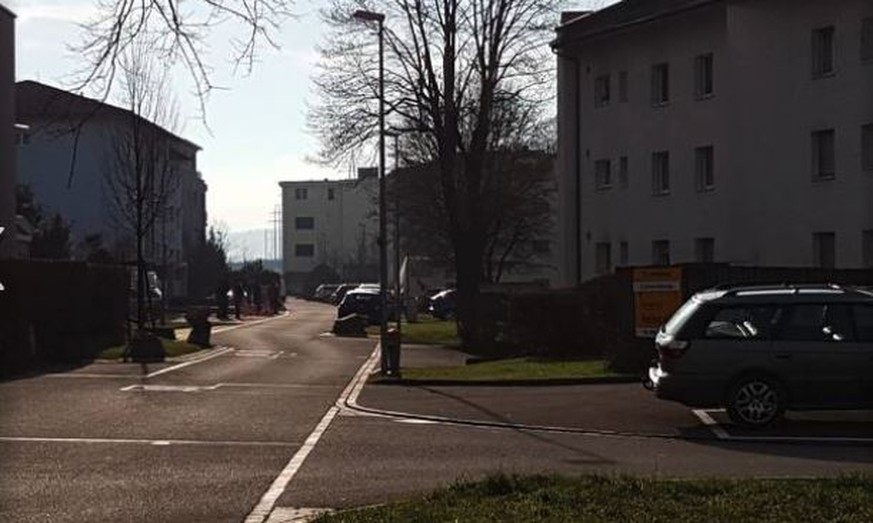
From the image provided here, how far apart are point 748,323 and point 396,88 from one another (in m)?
31.1

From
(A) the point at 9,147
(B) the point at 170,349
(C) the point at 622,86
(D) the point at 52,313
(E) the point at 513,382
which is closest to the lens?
(E) the point at 513,382

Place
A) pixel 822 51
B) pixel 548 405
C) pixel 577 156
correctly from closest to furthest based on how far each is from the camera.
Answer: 1. pixel 548 405
2. pixel 822 51
3. pixel 577 156

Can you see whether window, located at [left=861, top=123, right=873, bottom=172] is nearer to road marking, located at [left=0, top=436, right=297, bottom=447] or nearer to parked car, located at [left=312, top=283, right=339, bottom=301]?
road marking, located at [left=0, top=436, right=297, bottom=447]

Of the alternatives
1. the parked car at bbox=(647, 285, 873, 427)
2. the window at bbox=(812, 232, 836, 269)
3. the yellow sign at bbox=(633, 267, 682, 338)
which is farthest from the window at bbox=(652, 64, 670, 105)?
the parked car at bbox=(647, 285, 873, 427)

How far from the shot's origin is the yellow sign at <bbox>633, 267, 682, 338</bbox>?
26.8 meters

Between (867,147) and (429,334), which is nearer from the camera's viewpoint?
(867,147)

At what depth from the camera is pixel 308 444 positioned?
54.9 ft

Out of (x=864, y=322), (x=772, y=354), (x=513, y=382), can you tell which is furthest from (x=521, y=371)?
(x=864, y=322)

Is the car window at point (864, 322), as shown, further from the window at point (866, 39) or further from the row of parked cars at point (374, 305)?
the row of parked cars at point (374, 305)

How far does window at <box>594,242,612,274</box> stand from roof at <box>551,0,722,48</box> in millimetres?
7840

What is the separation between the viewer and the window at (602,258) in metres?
53.0

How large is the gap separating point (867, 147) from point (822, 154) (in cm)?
188

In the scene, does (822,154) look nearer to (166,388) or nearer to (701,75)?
(701,75)

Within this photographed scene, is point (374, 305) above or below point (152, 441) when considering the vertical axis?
above
